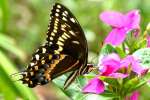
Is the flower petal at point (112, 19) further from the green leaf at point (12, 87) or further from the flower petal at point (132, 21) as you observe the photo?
the green leaf at point (12, 87)

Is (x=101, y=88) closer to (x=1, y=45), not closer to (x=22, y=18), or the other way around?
(x=1, y=45)

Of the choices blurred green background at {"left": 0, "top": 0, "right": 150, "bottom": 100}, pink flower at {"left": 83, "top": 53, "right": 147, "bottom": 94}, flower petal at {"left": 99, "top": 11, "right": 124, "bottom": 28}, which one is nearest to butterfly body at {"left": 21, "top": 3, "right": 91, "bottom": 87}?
flower petal at {"left": 99, "top": 11, "right": 124, "bottom": 28}

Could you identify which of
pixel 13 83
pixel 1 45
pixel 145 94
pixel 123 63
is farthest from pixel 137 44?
pixel 145 94

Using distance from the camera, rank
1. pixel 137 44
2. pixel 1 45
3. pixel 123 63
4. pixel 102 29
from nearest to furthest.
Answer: pixel 123 63 < pixel 137 44 < pixel 1 45 < pixel 102 29

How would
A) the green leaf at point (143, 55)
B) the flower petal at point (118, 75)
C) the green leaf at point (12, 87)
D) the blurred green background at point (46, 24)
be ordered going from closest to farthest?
the flower petal at point (118, 75), the green leaf at point (143, 55), the green leaf at point (12, 87), the blurred green background at point (46, 24)

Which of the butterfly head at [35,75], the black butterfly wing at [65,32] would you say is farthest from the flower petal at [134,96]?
the butterfly head at [35,75]

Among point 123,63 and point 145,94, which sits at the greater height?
point 123,63

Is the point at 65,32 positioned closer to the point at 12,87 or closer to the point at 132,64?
the point at 132,64
